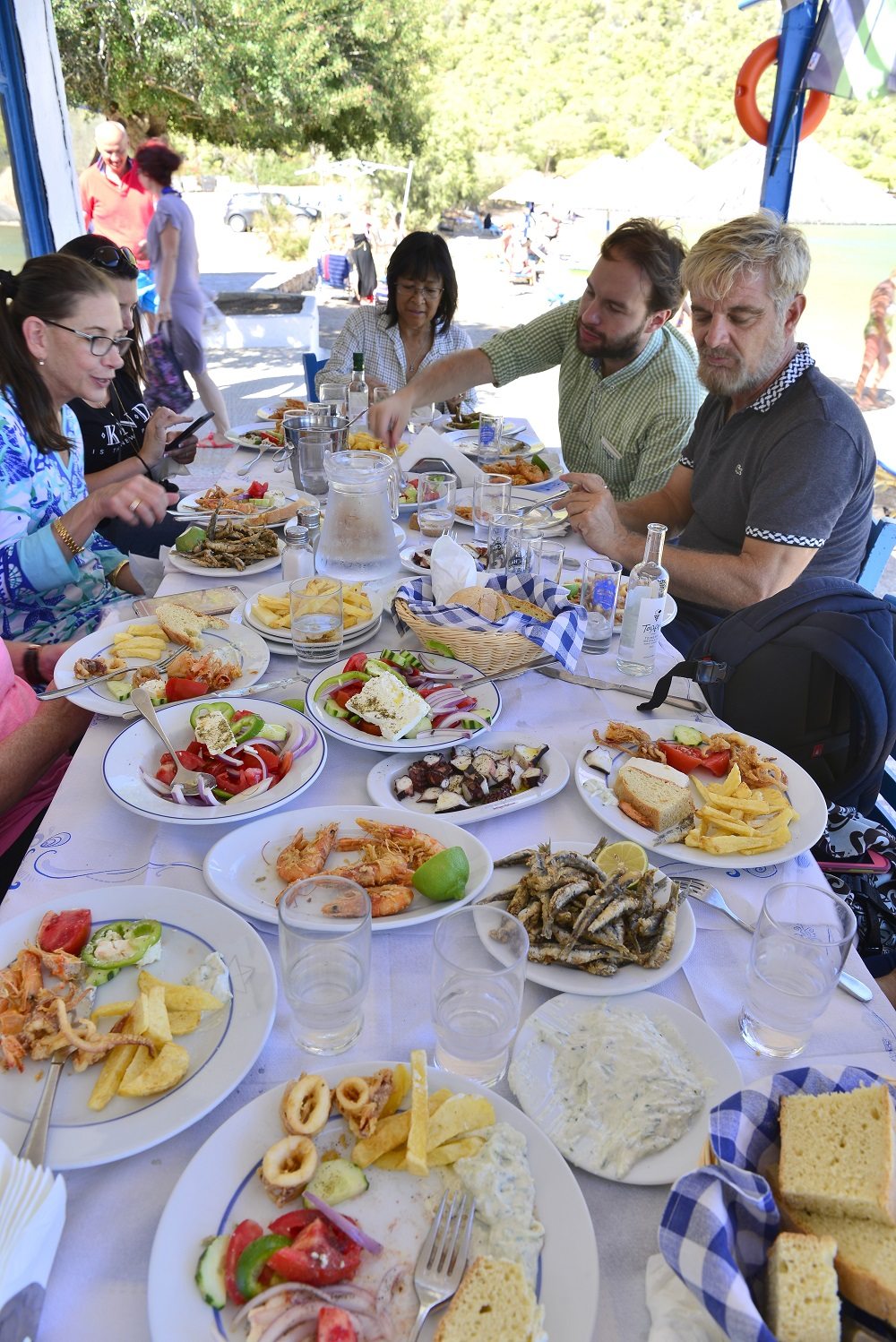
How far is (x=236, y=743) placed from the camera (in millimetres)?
1650

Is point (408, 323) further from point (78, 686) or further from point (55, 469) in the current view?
point (78, 686)

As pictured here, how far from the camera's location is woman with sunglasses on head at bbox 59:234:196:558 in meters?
3.52

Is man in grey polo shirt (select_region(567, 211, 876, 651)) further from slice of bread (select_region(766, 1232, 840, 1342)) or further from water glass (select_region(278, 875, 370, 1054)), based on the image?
slice of bread (select_region(766, 1232, 840, 1342))

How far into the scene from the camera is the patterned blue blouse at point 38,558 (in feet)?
8.43

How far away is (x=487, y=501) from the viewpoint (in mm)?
2848

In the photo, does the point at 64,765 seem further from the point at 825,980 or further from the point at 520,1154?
the point at 825,980

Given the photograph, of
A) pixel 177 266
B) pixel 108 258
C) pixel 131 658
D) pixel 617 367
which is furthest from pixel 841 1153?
pixel 177 266

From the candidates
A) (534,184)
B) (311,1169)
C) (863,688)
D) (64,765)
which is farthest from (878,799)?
(534,184)

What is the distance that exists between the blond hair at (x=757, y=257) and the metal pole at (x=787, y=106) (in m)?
2.40

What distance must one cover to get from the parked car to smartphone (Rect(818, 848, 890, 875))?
18.8 m

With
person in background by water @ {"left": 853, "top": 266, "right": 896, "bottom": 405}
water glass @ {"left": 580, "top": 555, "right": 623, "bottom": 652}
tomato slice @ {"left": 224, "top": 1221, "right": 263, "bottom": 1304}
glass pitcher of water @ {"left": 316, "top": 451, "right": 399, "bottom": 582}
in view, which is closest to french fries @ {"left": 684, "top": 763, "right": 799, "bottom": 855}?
water glass @ {"left": 580, "top": 555, "right": 623, "bottom": 652}

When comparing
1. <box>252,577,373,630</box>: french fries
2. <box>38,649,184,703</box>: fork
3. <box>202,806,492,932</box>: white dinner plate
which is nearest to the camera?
<box>202,806,492,932</box>: white dinner plate

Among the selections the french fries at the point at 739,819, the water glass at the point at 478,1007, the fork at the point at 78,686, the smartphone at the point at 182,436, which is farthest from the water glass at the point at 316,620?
the smartphone at the point at 182,436

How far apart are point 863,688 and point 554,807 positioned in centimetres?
74
